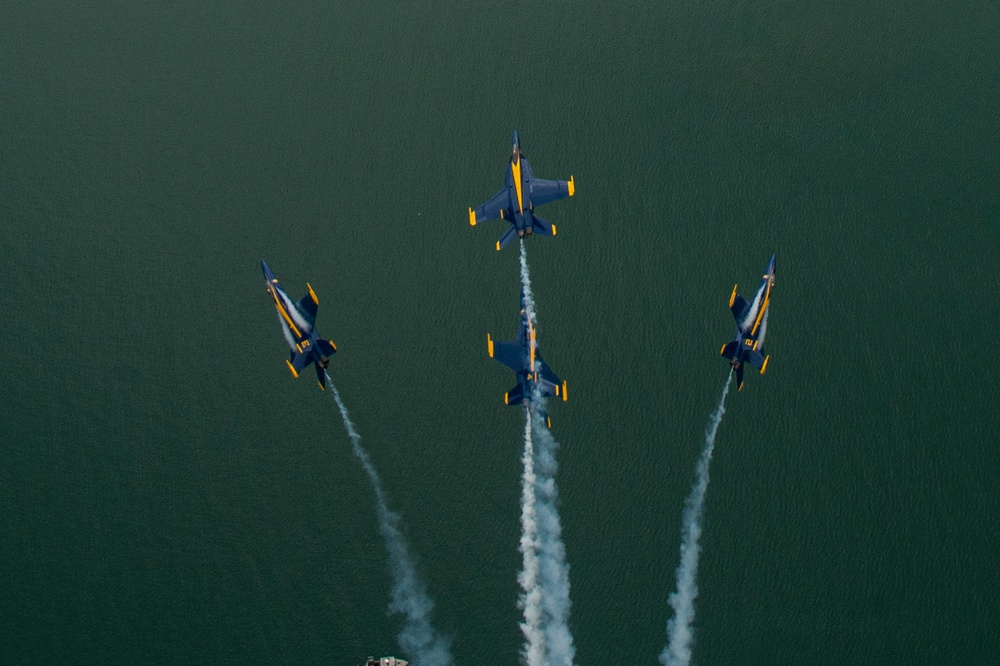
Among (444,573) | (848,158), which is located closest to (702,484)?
(444,573)

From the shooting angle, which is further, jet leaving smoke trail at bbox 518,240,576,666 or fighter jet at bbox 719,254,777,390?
fighter jet at bbox 719,254,777,390

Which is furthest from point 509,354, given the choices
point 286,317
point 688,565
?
point 688,565

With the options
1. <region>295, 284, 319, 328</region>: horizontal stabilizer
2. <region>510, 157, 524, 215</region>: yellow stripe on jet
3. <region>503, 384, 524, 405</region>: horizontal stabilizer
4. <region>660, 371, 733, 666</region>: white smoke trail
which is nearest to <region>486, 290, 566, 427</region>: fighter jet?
<region>503, 384, 524, 405</region>: horizontal stabilizer

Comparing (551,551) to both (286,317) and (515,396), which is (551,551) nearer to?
(515,396)

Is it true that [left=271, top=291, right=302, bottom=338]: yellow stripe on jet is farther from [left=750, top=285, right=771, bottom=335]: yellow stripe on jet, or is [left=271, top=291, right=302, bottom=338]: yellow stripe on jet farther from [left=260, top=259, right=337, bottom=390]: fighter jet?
[left=750, top=285, right=771, bottom=335]: yellow stripe on jet

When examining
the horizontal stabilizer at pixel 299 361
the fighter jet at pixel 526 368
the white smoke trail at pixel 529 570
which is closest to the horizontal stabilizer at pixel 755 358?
the fighter jet at pixel 526 368
